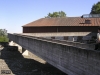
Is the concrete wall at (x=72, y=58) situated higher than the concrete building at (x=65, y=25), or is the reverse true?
the concrete building at (x=65, y=25)

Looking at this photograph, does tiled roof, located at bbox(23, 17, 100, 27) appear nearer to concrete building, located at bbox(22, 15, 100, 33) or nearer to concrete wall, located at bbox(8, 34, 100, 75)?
concrete building, located at bbox(22, 15, 100, 33)

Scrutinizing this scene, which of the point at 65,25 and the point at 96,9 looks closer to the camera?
the point at 65,25

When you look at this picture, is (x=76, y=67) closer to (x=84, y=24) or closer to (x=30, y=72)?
(x=30, y=72)

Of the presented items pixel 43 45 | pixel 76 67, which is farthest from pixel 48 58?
pixel 76 67

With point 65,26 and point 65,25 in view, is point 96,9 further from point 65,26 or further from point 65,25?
point 65,25

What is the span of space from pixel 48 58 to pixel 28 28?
1521 inches

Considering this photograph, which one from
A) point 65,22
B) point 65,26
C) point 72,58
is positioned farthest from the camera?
point 65,22

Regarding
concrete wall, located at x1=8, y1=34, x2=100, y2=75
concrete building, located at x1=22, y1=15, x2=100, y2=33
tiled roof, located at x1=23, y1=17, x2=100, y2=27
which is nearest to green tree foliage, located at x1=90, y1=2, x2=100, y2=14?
concrete building, located at x1=22, y1=15, x2=100, y2=33

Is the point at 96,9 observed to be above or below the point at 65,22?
above

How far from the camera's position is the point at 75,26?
52.9 meters

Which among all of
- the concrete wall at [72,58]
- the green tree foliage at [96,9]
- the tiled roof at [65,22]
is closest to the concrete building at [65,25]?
the tiled roof at [65,22]

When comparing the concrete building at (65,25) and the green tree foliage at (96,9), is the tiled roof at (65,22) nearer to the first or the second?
the concrete building at (65,25)

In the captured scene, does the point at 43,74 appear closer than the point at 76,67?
No

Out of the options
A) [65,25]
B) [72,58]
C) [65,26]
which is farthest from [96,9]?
[72,58]
